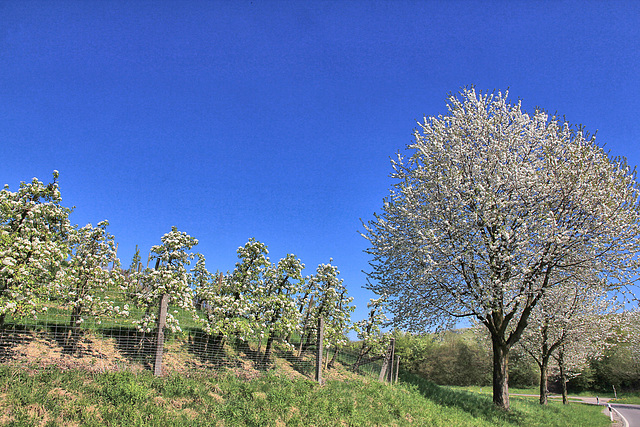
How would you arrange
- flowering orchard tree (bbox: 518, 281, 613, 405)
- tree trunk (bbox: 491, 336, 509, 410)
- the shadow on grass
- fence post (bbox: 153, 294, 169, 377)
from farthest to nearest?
flowering orchard tree (bbox: 518, 281, 613, 405) → tree trunk (bbox: 491, 336, 509, 410) → the shadow on grass → fence post (bbox: 153, 294, 169, 377)

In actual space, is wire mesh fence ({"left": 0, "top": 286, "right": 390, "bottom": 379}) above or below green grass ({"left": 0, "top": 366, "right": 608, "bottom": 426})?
above

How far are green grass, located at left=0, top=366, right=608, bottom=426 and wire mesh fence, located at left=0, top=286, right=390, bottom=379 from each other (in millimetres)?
777

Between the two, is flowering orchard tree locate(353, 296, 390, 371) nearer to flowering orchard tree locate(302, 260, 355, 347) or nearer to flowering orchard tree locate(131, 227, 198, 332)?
flowering orchard tree locate(302, 260, 355, 347)

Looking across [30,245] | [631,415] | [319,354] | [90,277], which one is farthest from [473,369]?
[30,245]

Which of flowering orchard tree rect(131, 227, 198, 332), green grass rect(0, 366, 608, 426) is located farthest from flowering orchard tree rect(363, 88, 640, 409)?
flowering orchard tree rect(131, 227, 198, 332)

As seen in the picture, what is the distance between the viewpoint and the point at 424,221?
15.6 meters

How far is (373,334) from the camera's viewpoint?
56.2 ft

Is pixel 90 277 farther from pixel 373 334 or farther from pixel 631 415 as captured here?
pixel 631 415

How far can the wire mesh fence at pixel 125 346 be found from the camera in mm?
8375

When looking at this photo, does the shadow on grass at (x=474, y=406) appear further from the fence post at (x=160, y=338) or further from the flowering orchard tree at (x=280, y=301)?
the fence post at (x=160, y=338)

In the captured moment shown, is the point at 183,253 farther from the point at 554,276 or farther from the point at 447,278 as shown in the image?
the point at 554,276

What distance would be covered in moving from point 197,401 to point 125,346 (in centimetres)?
319

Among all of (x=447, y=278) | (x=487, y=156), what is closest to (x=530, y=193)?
(x=487, y=156)

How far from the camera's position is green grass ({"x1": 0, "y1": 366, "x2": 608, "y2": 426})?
6207 millimetres
